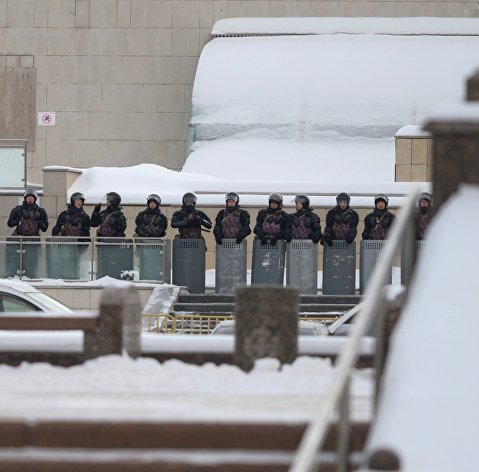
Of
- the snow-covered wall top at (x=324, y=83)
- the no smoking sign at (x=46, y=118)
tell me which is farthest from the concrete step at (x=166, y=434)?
the no smoking sign at (x=46, y=118)

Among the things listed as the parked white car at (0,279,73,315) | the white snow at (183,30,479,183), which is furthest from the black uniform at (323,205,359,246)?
the white snow at (183,30,479,183)

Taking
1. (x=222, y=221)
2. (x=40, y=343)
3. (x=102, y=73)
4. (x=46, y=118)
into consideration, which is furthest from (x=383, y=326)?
(x=102, y=73)

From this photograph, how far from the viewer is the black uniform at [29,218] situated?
29.8 meters

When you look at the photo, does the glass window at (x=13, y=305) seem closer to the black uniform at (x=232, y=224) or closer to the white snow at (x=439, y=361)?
the white snow at (x=439, y=361)

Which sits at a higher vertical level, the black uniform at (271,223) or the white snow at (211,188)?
the white snow at (211,188)

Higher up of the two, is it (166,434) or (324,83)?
(324,83)

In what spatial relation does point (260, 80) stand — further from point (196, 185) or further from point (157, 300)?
point (157, 300)

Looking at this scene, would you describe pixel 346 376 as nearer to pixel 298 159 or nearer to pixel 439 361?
pixel 439 361

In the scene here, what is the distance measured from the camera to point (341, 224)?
29766mm

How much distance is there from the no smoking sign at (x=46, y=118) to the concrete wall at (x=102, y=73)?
0.43ft

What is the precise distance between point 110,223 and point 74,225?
0.60 meters

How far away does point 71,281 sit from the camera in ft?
99.5

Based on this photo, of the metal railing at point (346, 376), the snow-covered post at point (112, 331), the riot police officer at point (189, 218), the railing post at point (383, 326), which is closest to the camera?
the metal railing at point (346, 376)

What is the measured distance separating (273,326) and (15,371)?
5.94 feet
